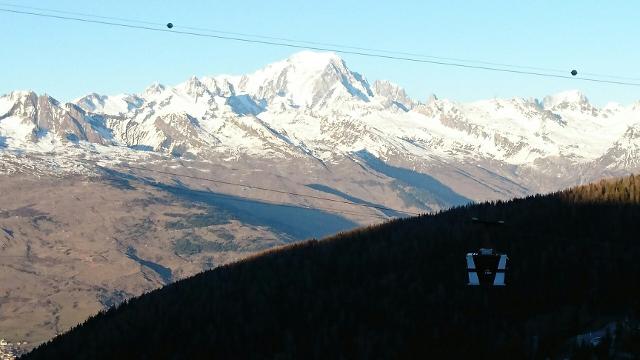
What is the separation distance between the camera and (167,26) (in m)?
123

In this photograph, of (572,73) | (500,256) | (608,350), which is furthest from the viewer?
(608,350)

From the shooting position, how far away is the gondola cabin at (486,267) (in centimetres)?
8925

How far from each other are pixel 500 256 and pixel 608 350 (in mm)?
98257

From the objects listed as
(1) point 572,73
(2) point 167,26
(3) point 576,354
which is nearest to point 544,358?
(3) point 576,354

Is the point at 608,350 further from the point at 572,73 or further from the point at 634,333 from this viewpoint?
the point at 572,73

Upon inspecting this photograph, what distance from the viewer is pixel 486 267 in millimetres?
91312

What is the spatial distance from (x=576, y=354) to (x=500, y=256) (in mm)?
108448

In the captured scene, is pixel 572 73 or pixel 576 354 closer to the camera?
pixel 572 73

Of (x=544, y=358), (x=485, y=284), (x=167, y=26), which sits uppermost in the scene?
(x=167, y=26)

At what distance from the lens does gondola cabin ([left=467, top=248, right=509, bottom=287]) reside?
89250mm

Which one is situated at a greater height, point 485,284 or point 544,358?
point 485,284

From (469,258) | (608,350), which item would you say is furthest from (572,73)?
(608,350)

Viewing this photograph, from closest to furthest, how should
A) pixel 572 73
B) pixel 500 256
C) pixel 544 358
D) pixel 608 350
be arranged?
pixel 500 256, pixel 572 73, pixel 608 350, pixel 544 358

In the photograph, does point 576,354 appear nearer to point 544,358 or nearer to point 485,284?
point 544,358
